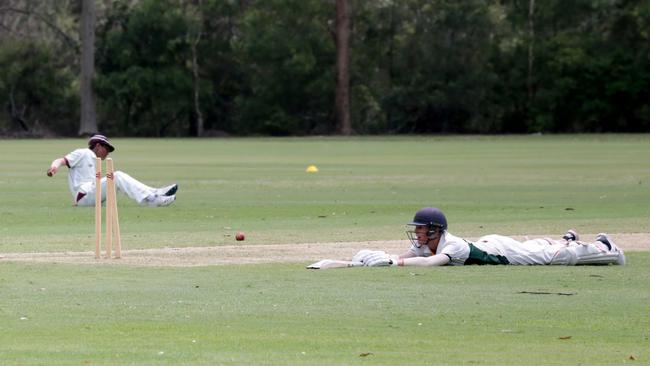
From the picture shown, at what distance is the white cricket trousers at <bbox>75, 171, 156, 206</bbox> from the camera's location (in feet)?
86.7

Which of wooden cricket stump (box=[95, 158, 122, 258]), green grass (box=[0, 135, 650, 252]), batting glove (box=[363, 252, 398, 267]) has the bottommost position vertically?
green grass (box=[0, 135, 650, 252])

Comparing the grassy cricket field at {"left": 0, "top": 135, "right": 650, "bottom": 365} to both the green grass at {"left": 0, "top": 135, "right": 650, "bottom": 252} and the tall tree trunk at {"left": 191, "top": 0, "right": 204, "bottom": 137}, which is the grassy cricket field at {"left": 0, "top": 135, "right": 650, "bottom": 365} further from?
the tall tree trunk at {"left": 191, "top": 0, "right": 204, "bottom": 137}

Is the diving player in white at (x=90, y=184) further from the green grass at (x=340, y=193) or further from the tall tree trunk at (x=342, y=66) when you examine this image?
the tall tree trunk at (x=342, y=66)

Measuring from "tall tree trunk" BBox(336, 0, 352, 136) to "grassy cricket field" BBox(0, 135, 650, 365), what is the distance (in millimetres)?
48308

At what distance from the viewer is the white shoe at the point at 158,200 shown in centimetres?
2723

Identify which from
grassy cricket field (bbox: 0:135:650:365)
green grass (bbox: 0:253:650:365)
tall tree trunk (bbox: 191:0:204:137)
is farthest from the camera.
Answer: tall tree trunk (bbox: 191:0:204:137)

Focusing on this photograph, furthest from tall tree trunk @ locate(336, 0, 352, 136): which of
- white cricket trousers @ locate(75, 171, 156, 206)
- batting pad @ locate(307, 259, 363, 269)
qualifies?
batting pad @ locate(307, 259, 363, 269)

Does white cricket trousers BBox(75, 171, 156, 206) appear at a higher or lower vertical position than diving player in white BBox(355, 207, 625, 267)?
lower

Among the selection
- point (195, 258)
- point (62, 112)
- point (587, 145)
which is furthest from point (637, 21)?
point (195, 258)

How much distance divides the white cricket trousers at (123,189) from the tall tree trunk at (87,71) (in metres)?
54.1

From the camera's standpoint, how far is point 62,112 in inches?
3344

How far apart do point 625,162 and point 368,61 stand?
40.6 metres

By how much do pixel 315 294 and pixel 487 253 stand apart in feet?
11.0

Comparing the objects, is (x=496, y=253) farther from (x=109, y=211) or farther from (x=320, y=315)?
(x=320, y=315)
